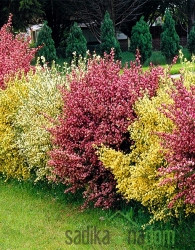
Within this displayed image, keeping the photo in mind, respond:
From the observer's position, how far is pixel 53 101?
7750mm

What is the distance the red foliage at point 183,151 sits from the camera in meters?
5.16

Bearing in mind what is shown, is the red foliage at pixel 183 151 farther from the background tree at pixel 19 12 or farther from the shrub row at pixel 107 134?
the background tree at pixel 19 12

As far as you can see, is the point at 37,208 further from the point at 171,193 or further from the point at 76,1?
the point at 76,1

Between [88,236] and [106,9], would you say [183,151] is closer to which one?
[88,236]

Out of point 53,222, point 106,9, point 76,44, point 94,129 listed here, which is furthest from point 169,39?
point 53,222

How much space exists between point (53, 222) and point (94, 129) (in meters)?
1.30

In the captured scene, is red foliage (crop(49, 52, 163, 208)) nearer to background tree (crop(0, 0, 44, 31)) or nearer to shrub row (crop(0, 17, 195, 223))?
shrub row (crop(0, 17, 195, 223))

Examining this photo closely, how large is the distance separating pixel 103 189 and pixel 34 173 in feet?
6.47

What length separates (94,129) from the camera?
671 cm

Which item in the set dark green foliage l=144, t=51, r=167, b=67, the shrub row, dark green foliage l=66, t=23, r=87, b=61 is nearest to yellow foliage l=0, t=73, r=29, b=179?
the shrub row

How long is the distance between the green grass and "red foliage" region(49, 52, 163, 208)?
0.28 metres

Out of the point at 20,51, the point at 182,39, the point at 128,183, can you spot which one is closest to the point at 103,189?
the point at 128,183

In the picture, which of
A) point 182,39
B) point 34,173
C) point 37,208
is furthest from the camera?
point 182,39

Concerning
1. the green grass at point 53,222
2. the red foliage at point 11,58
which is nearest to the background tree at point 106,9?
the red foliage at point 11,58
